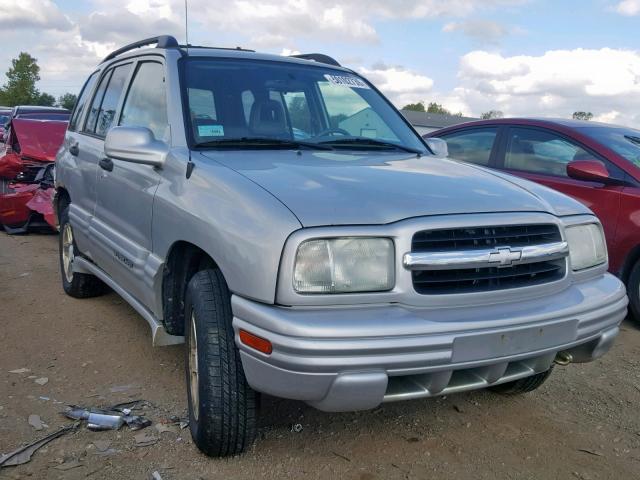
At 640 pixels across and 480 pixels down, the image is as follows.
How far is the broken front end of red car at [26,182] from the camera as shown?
8.43 m

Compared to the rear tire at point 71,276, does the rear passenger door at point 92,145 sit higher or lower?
higher

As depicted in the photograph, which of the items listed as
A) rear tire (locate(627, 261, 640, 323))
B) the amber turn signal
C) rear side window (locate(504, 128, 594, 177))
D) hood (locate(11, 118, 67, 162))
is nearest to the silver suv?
the amber turn signal

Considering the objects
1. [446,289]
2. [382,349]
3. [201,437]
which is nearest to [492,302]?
[446,289]

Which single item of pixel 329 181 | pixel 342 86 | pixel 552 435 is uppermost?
pixel 342 86

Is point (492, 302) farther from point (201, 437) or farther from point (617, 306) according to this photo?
point (201, 437)

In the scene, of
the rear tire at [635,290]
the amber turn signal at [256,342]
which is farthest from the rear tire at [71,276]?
the rear tire at [635,290]

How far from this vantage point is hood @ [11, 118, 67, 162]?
28.8 ft

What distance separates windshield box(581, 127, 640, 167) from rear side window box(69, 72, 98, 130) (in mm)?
4059

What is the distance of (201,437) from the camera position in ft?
9.04

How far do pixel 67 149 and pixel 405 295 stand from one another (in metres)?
3.72

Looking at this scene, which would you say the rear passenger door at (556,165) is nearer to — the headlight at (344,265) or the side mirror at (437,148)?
the side mirror at (437,148)

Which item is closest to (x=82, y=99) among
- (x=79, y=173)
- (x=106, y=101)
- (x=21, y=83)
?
(x=106, y=101)

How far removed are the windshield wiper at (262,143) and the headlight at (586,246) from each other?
4.25ft

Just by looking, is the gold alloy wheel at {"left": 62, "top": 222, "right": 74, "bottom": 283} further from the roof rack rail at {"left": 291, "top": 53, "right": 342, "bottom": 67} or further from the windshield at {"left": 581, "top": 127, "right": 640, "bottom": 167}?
the windshield at {"left": 581, "top": 127, "right": 640, "bottom": 167}
